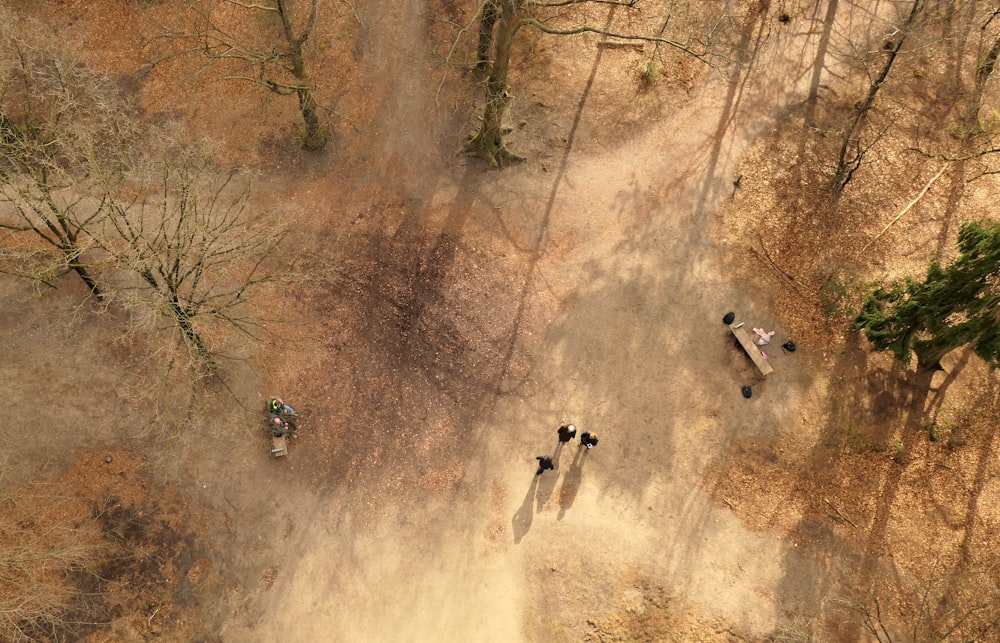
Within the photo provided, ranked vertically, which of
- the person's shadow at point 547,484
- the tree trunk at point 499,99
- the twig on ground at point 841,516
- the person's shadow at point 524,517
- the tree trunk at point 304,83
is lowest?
the person's shadow at point 524,517

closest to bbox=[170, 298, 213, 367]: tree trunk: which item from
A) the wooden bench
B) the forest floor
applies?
the forest floor

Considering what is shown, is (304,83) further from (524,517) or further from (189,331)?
(524,517)

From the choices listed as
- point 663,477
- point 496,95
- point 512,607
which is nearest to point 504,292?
point 496,95

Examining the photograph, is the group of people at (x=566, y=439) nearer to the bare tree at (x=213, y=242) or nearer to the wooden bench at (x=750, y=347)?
the wooden bench at (x=750, y=347)

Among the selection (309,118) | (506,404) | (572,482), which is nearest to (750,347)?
(572,482)

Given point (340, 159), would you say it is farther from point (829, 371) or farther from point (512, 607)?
point (829, 371)

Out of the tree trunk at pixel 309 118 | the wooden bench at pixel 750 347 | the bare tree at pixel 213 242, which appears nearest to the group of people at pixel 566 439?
the wooden bench at pixel 750 347
